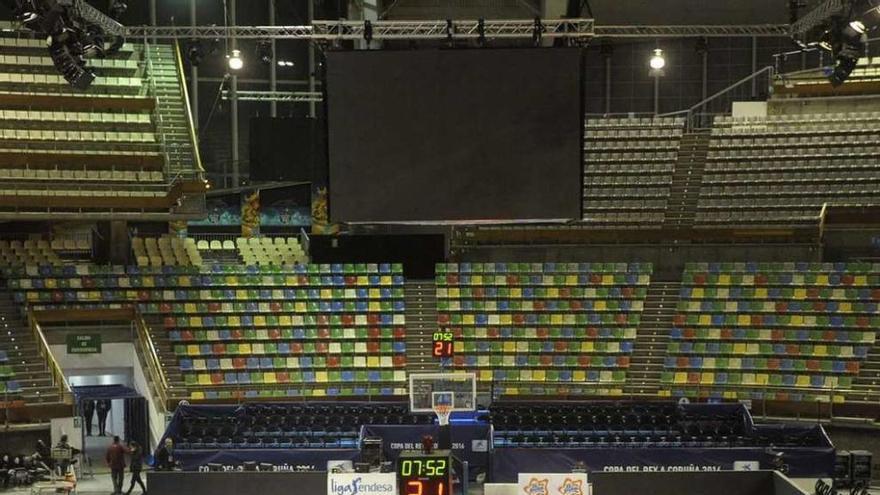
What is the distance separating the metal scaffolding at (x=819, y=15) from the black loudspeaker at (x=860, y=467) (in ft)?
28.8

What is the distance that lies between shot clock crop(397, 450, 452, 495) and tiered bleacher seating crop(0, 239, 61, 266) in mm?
17625

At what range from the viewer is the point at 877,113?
35375 mm

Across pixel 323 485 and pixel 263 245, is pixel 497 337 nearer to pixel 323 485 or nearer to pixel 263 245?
pixel 263 245

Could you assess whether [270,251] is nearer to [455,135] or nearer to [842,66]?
[455,135]

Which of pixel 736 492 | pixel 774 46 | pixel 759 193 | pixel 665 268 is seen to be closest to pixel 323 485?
pixel 736 492

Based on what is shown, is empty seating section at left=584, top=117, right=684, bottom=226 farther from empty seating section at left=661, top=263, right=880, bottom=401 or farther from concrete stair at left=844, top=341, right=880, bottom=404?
concrete stair at left=844, top=341, right=880, bottom=404

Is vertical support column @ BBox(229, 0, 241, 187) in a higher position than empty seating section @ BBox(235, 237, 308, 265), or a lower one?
higher

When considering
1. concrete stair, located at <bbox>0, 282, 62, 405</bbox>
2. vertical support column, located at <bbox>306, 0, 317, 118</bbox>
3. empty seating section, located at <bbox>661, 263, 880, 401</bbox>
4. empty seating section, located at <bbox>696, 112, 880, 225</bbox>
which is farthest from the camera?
vertical support column, located at <bbox>306, 0, 317, 118</bbox>

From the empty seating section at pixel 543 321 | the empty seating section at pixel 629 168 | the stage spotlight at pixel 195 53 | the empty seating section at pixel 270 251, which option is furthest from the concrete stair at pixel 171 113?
the empty seating section at pixel 629 168

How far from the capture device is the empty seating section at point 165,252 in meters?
33.1

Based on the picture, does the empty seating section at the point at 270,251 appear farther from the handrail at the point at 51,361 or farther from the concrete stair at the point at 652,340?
the concrete stair at the point at 652,340

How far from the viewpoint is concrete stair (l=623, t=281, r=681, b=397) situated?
29.8 meters

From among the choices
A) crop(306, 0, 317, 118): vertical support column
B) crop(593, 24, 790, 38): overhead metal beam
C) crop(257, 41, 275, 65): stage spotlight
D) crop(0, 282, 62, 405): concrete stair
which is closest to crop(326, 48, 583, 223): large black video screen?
crop(593, 24, 790, 38): overhead metal beam

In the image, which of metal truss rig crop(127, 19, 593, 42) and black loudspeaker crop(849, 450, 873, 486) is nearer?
black loudspeaker crop(849, 450, 873, 486)
